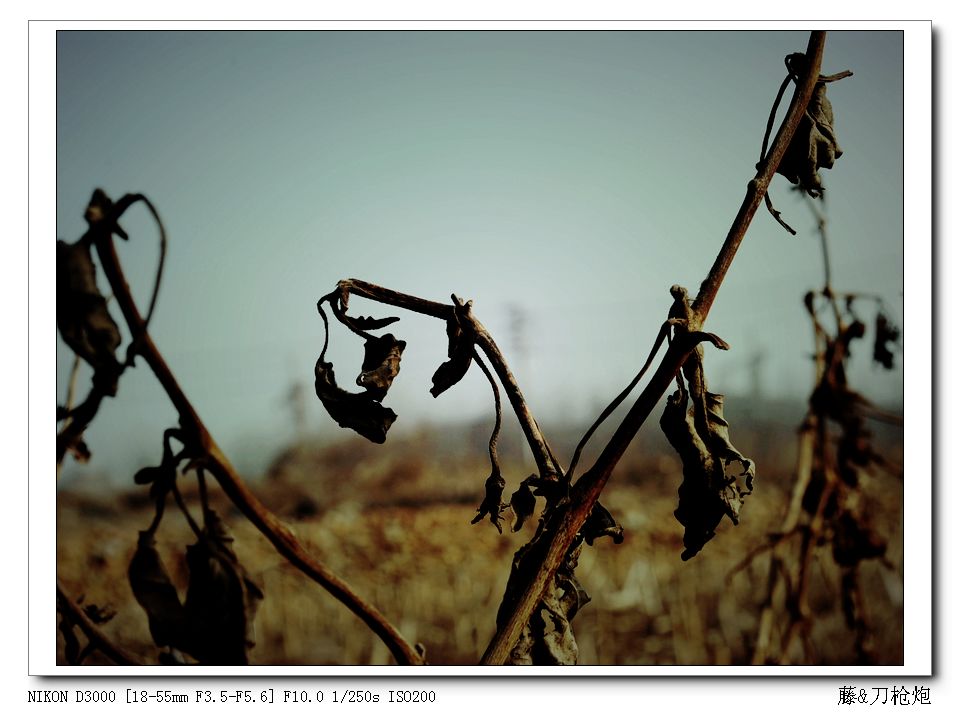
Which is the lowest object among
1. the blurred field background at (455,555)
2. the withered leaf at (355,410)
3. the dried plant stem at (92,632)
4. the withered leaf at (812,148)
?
the blurred field background at (455,555)

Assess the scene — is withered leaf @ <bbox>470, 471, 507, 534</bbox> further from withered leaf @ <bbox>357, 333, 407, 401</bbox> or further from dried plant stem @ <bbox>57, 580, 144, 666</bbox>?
dried plant stem @ <bbox>57, 580, 144, 666</bbox>

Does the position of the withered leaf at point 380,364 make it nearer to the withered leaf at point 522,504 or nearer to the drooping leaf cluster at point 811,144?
the withered leaf at point 522,504

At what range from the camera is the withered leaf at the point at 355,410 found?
488mm

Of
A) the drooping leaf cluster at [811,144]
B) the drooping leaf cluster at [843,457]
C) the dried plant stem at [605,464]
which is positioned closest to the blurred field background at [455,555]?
the drooping leaf cluster at [843,457]

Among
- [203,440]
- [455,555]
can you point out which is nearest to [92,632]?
[203,440]

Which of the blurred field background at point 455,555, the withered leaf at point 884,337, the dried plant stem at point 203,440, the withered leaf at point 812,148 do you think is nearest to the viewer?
the dried plant stem at point 203,440

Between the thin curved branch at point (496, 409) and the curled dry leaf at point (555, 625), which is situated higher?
the thin curved branch at point (496, 409)

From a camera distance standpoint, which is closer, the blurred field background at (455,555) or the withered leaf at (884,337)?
the withered leaf at (884,337)

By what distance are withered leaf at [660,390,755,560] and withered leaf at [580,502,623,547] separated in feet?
0.13

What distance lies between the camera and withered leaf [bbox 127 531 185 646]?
500mm

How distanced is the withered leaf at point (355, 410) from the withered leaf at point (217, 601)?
10cm

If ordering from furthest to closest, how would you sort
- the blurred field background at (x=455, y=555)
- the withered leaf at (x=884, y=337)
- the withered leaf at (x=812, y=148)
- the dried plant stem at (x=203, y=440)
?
the blurred field background at (x=455, y=555), the withered leaf at (x=884, y=337), the withered leaf at (x=812, y=148), the dried plant stem at (x=203, y=440)
